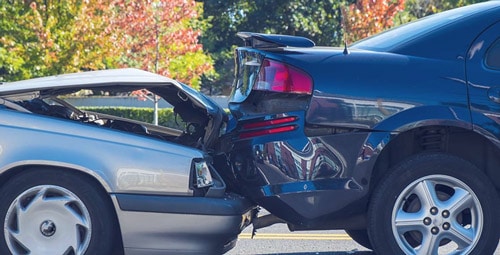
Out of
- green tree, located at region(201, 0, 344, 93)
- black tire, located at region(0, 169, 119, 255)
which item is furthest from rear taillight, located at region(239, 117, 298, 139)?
green tree, located at region(201, 0, 344, 93)

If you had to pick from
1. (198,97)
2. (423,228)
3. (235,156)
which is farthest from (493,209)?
(198,97)

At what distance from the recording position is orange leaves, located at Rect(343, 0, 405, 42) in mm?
25375

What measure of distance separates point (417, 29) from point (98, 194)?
2.29 m

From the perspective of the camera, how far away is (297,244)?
20.3 feet

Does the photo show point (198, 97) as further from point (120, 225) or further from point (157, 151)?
point (120, 225)

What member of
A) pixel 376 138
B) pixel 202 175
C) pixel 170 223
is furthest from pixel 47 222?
pixel 376 138

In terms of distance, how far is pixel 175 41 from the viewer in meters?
22.1

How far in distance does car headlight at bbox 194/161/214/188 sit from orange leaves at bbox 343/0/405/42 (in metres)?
21.6

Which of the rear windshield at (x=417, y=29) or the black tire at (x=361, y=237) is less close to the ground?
the rear windshield at (x=417, y=29)

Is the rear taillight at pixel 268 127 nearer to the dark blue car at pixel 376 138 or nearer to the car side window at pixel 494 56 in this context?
the dark blue car at pixel 376 138

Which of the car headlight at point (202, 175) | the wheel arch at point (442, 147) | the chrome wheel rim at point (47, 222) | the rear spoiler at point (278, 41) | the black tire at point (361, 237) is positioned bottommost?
the black tire at point (361, 237)

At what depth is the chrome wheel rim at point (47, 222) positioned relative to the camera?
13.9 feet

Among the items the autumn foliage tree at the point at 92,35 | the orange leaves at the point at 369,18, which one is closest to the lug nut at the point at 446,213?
the autumn foliage tree at the point at 92,35

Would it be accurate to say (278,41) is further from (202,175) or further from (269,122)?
(202,175)
